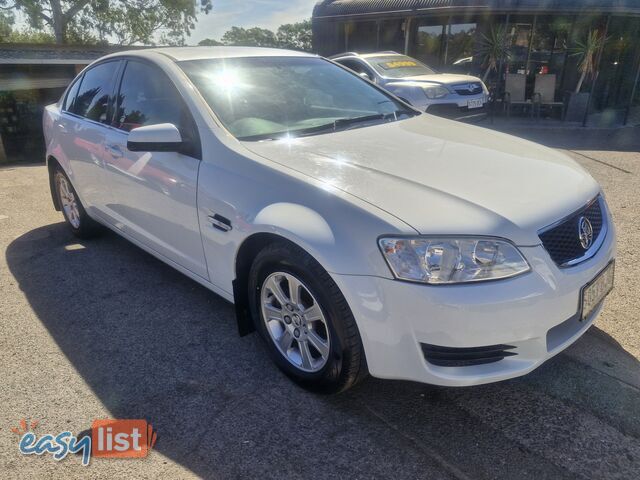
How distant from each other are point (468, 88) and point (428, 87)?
97cm

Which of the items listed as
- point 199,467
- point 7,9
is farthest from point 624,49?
point 7,9

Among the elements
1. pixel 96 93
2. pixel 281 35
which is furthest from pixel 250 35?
pixel 96 93

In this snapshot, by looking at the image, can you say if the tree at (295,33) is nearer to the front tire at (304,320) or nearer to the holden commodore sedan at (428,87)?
the holden commodore sedan at (428,87)

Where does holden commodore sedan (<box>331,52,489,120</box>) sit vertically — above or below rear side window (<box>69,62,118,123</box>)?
below

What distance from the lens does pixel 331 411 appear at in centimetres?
237

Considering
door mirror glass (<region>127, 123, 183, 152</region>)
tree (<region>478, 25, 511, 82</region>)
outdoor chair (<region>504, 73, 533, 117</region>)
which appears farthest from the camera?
tree (<region>478, 25, 511, 82</region>)

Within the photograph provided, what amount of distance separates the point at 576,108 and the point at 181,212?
12299 mm

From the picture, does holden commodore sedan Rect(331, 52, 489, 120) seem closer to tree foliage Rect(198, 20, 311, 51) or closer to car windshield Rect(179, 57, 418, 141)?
car windshield Rect(179, 57, 418, 141)

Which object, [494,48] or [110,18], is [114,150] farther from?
[110,18]

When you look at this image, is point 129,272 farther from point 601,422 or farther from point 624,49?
point 624,49

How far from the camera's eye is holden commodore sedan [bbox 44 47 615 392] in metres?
1.97

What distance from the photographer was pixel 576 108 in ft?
40.7

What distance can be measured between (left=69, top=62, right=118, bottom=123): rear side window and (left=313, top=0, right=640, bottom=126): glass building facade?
462 inches

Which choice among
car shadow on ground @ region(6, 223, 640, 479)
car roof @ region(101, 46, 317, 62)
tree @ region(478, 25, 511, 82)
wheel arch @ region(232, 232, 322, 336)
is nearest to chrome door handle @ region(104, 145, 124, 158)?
car roof @ region(101, 46, 317, 62)
